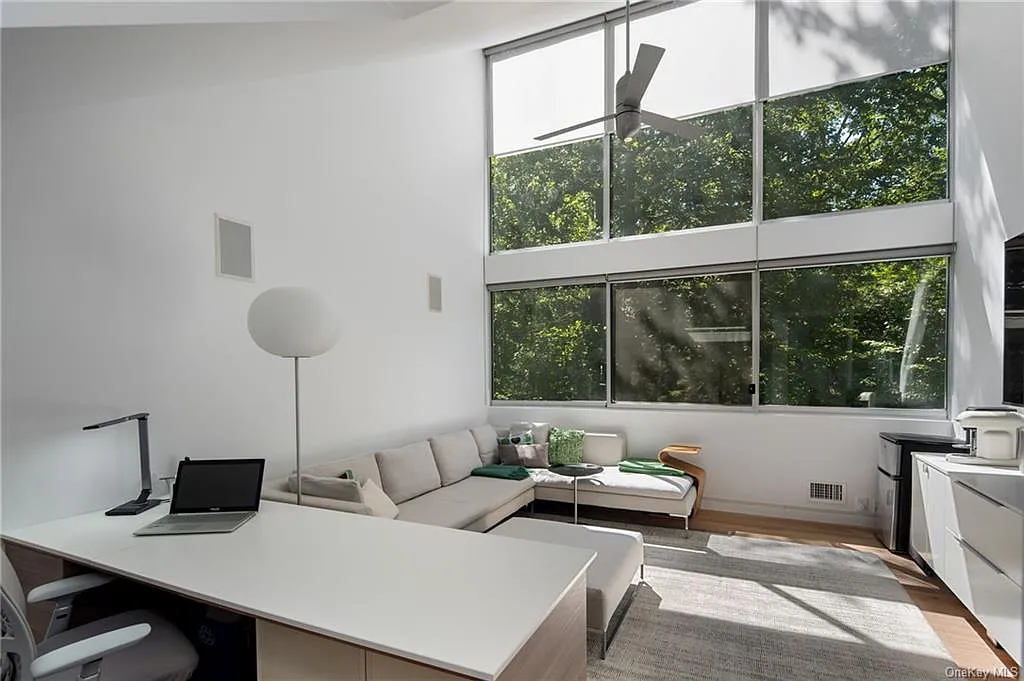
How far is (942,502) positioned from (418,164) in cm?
447

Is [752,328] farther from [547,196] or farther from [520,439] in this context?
[547,196]

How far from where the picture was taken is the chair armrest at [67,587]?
155 cm

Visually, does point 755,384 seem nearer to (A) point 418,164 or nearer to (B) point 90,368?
(A) point 418,164

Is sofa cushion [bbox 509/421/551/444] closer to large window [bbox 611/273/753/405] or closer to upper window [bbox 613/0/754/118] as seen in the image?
large window [bbox 611/273/753/405]

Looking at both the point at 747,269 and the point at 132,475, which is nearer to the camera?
the point at 132,475

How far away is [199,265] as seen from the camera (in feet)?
9.09

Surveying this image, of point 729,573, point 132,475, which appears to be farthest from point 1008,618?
point 132,475

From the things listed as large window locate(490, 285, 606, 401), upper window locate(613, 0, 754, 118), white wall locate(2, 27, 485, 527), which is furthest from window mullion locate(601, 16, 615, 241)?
white wall locate(2, 27, 485, 527)

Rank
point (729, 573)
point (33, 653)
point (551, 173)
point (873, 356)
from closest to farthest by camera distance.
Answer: point (33, 653) → point (729, 573) → point (873, 356) → point (551, 173)

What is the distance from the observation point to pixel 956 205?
396 cm

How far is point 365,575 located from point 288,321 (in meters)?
1.26

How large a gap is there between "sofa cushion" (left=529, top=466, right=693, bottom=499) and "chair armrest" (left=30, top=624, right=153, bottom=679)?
3.41 m

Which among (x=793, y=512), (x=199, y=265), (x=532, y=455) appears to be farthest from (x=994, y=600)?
(x=199, y=265)

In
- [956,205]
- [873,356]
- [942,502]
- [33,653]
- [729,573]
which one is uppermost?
[956,205]
